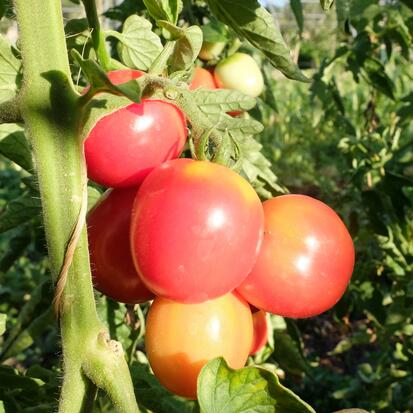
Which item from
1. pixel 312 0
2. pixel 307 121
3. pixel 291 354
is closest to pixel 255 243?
pixel 291 354

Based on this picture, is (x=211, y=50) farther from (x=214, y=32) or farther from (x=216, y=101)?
(x=216, y=101)

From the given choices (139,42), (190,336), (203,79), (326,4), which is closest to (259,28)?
(326,4)

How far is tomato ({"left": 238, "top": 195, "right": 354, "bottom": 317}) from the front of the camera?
60 cm

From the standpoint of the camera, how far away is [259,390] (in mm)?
512

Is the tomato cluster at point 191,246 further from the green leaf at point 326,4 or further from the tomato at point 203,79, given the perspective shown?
the tomato at point 203,79

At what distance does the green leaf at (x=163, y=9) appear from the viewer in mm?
592

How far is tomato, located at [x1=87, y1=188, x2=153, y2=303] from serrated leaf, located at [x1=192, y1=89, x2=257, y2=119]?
0.11m

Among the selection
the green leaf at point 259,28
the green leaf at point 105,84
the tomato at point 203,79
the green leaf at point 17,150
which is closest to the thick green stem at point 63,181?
the green leaf at point 105,84

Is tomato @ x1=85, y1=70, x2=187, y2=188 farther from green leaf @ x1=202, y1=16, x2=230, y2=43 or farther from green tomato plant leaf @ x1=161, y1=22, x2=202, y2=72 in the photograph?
green leaf @ x1=202, y1=16, x2=230, y2=43

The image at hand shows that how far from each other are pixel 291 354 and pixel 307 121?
144 inches

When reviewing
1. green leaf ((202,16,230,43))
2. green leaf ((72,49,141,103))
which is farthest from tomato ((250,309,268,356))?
green leaf ((202,16,230,43))

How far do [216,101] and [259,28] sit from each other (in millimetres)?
82

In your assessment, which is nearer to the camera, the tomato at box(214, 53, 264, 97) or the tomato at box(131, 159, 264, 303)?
the tomato at box(131, 159, 264, 303)

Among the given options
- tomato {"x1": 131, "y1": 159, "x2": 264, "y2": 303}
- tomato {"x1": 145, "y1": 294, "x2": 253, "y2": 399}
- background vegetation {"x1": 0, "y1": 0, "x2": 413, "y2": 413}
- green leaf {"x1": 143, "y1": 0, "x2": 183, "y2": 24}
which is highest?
green leaf {"x1": 143, "y1": 0, "x2": 183, "y2": 24}
